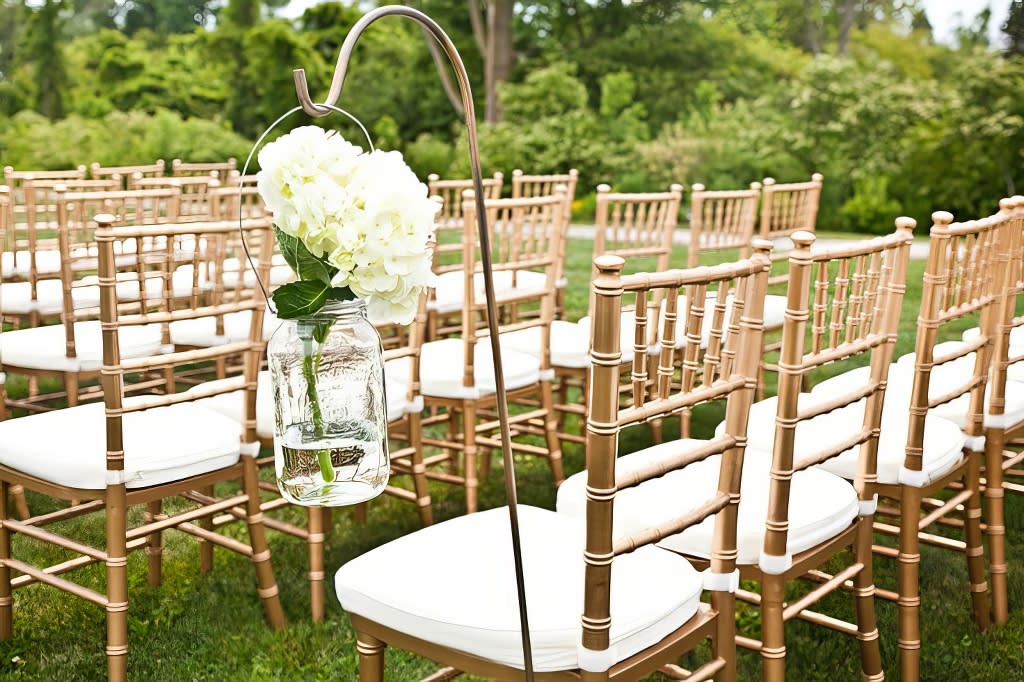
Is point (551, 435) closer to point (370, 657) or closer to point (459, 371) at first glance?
point (459, 371)

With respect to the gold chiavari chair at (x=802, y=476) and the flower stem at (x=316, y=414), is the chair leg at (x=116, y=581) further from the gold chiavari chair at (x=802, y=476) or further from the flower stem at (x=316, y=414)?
the flower stem at (x=316, y=414)

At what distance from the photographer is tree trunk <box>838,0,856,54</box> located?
16484 millimetres

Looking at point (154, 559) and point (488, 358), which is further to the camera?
point (488, 358)

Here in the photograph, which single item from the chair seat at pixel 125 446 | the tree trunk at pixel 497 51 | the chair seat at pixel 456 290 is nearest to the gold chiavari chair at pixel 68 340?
the chair seat at pixel 125 446

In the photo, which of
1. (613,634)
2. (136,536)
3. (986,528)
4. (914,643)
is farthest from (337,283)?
(986,528)

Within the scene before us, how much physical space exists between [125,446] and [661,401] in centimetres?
126

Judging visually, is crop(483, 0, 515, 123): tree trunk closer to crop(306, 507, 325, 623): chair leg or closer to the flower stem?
crop(306, 507, 325, 623): chair leg

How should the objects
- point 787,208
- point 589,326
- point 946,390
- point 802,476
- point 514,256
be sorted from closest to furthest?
point 802,476 → point 946,390 → point 514,256 → point 589,326 → point 787,208

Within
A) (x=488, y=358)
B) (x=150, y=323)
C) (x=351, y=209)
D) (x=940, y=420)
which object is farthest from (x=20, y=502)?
(x=940, y=420)

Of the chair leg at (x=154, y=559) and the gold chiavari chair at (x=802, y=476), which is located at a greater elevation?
the gold chiavari chair at (x=802, y=476)

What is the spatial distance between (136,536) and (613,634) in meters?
1.33

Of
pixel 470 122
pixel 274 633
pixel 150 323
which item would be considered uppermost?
pixel 470 122

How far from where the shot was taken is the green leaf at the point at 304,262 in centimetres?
130

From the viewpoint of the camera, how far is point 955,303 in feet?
7.69
